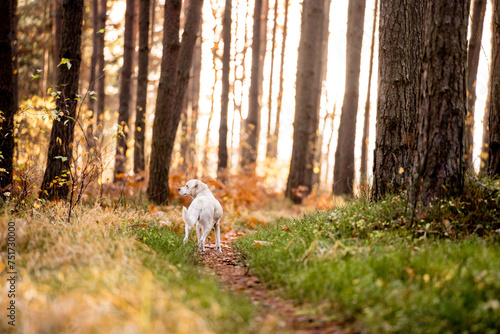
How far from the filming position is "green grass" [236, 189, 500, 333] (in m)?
2.98

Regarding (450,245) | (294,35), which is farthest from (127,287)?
(294,35)

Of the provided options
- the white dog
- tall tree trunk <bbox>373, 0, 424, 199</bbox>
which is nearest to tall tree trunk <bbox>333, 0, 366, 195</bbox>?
tall tree trunk <bbox>373, 0, 424, 199</bbox>

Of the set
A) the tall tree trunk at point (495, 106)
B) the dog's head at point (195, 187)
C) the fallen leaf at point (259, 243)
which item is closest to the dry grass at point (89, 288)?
the fallen leaf at point (259, 243)

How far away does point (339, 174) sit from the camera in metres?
15.0

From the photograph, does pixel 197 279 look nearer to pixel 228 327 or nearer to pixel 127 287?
pixel 127 287

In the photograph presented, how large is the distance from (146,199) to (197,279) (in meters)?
6.69

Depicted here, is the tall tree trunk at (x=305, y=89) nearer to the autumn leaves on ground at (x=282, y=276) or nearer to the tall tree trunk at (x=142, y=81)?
the tall tree trunk at (x=142, y=81)

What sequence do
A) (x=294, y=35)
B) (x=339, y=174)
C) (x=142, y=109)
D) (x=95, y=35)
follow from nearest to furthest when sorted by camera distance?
(x=142, y=109)
(x=339, y=174)
(x=95, y=35)
(x=294, y=35)

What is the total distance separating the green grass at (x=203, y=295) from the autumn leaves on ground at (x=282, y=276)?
0.05 feet

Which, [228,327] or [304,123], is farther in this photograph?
[304,123]

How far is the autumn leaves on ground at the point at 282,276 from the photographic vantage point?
2.95 meters

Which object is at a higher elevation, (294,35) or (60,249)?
(294,35)

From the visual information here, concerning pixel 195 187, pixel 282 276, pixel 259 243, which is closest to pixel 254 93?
pixel 195 187

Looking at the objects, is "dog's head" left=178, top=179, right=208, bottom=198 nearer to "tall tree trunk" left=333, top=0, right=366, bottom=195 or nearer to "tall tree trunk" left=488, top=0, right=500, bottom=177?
"tall tree trunk" left=488, top=0, right=500, bottom=177
